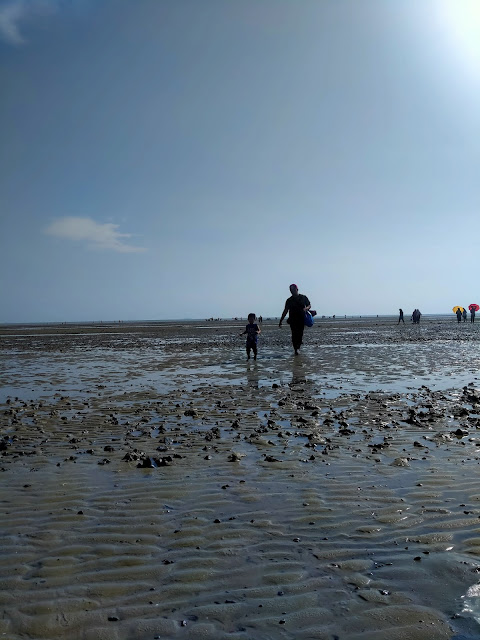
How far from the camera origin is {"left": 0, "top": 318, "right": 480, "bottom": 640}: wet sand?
124 inches

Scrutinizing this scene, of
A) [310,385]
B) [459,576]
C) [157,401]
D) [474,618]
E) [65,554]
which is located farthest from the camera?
[310,385]

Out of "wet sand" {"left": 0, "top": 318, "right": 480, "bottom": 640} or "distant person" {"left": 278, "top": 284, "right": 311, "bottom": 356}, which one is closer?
"wet sand" {"left": 0, "top": 318, "right": 480, "bottom": 640}

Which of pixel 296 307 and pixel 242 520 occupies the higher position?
pixel 296 307

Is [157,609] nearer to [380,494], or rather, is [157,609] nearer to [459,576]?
[459,576]

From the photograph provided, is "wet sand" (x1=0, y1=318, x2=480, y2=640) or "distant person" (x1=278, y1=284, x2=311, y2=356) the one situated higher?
"distant person" (x1=278, y1=284, x2=311, y2=356)

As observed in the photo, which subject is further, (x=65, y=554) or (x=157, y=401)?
(x=157, y=401)

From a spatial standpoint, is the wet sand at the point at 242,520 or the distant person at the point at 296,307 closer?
the wet sand at the point at 242,520

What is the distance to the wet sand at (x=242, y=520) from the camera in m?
3.15

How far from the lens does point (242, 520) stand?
463cm

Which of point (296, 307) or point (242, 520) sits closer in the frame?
point (242, 520)

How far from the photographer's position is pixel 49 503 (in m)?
5.19

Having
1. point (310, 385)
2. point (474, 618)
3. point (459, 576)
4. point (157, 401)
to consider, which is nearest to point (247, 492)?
point (459, 576)

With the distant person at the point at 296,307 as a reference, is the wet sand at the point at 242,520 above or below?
below

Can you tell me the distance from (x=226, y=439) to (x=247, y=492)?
2393 mm
